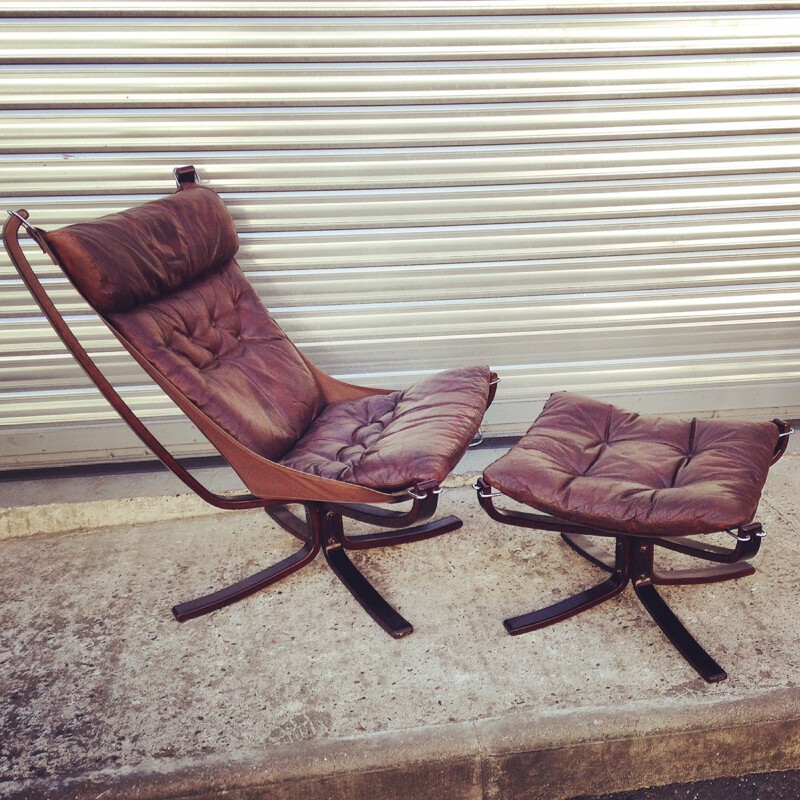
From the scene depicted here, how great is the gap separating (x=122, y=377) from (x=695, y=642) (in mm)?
2068

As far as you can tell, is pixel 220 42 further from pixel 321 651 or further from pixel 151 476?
pixel 321 651

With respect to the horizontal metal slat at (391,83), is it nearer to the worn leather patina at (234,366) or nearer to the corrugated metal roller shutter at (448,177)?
the corrugated metal roller shutter at (448,177)

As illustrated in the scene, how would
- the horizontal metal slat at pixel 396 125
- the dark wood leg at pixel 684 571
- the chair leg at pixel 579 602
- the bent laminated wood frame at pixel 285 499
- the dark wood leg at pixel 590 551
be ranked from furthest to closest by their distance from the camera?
1. the horizontal metal slat at pixel 396 125
2. the dark wood leg at pixel 590 551
3. the dark wood leg at pixel 684 571
4. the chair leg at pixel 579 602
5. the bent laminated wood frame at pixel 285 499

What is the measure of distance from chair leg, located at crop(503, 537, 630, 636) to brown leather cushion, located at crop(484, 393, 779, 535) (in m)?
0.23

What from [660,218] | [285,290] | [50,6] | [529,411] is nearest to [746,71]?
[660,218]

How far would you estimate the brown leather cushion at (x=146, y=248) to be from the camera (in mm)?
2043

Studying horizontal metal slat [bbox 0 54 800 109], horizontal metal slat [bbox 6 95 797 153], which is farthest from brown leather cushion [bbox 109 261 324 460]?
horizontal metal slat [bbox 0 54 800 109]

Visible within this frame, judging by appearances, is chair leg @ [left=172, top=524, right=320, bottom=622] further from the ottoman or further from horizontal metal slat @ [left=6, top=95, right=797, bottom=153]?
horizontal metal slat @ [left=6, top=95, right=797, bottom=153]

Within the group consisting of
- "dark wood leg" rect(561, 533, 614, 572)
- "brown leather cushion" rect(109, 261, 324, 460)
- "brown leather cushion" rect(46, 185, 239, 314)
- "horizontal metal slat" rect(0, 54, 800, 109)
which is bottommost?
"dark wood leg" rect(561, 533, 614, 572)

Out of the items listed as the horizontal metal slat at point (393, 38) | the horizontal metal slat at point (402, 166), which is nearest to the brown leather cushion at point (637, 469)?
the horizontal metal slat at point (402, 166)

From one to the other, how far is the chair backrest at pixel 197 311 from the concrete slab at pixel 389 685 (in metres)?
0.53

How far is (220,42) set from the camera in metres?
2.55

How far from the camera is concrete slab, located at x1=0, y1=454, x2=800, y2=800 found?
5.94ft

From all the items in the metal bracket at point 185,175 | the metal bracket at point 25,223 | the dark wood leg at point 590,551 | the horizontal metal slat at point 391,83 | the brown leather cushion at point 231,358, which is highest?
the horizontal metal slat at point 391,83
